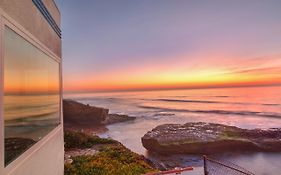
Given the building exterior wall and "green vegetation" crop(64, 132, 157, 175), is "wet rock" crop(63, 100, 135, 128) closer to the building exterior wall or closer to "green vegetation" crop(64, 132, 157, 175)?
"green vegetation" crop(64, 132, 157, 175)

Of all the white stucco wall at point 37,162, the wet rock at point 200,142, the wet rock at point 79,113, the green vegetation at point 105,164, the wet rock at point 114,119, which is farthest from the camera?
the wet rock at point 114,119

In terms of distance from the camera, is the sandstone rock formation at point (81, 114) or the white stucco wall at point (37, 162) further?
the sandstone rock formation at point (81, 114)

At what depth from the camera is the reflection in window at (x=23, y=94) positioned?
7.09 feet

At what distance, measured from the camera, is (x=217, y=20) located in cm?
1800

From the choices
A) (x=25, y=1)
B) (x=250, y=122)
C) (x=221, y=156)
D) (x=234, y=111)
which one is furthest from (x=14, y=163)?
(x=234, y=111)

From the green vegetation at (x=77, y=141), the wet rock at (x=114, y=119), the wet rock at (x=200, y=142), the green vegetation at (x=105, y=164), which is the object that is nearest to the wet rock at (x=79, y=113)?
the wet rock at (x=114, y=119)

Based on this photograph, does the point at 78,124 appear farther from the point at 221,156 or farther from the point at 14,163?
the point at 14,163

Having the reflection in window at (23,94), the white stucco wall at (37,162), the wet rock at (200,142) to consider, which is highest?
the reflection in window at (23,94)

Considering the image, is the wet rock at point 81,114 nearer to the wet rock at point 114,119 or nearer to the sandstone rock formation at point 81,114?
the sandstone rock formation at point 81,114

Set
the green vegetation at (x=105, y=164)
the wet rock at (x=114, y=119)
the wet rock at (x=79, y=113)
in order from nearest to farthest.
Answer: the green vegetation at (x=105, y=164) → the wet rock at (x=79, y=113) → the wet rock at (x=114, y=119)

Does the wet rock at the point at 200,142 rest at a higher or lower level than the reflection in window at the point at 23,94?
lower

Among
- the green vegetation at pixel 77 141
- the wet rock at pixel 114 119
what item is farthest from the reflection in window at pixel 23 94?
the wet rock at pixel 114 119

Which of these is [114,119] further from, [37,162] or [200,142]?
[37,162]

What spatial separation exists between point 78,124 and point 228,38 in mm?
19293
